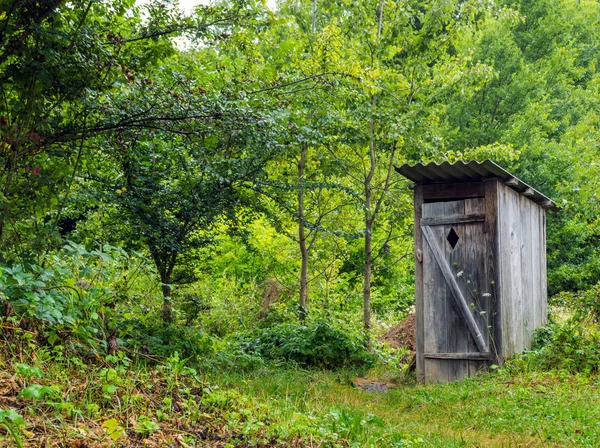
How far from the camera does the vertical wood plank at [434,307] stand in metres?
7.81

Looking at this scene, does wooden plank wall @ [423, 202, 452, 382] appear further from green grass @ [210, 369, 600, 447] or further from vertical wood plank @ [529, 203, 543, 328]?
vertical wood plank @ [529, 203, 543, 328]

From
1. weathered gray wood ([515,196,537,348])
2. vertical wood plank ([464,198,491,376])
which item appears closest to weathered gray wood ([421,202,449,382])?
vertical wood plank ([464,198,491,376])

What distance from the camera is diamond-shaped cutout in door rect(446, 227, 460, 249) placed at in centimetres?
791

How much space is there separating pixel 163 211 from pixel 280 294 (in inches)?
226

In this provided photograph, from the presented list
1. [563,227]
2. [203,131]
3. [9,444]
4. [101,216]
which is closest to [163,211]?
[101,216]

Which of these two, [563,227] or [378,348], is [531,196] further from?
[563,227]

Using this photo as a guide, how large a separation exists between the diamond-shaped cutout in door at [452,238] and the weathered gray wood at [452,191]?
47cm

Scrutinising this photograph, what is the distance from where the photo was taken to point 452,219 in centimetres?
787

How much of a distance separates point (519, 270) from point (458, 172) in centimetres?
188

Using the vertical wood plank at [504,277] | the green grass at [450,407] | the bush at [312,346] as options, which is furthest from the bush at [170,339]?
the vertical wood plank at [504,277]

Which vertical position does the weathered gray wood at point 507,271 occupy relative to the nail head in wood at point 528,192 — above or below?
below

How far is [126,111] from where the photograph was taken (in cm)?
496

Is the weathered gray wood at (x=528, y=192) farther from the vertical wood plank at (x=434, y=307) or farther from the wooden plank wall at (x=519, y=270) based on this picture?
the vertical wood plank at (x=434, y=307)

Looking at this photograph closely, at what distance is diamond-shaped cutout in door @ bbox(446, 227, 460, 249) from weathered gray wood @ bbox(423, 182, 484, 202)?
470mm
